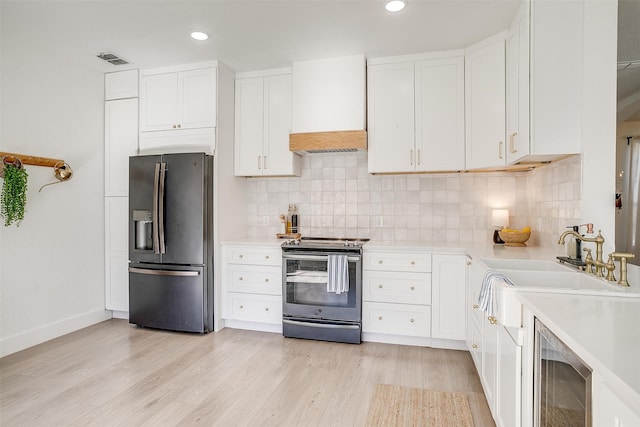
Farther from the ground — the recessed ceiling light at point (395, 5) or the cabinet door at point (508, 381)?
the recessed ceiling light at point (395, 5)

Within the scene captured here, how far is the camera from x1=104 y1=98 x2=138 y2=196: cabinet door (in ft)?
12.1

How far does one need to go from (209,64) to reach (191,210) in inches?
56.4

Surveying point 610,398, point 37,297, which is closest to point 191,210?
point 37,297

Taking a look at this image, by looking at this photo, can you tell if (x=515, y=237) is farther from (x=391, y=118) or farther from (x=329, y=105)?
(x=329, y=105)

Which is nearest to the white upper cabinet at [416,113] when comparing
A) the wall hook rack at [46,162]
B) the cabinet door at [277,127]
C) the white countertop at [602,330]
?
the cabinet door at [277,127]

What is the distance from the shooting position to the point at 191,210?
10.8 ft

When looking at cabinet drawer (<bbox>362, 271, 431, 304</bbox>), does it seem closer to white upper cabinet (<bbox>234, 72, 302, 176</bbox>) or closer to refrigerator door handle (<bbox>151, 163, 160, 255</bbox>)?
white upper cabinet (<bbox>234, 72, 302, 176</bbox>)

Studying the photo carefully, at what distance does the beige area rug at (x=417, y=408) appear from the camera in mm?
1989

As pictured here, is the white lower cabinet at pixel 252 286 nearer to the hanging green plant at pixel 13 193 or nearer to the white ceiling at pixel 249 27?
the hanging green plant at pixel 13 193

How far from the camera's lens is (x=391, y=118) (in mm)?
3256

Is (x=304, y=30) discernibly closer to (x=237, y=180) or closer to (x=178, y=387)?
(x=237, y=180)

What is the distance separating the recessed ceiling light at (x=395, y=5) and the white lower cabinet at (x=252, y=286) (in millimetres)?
2158

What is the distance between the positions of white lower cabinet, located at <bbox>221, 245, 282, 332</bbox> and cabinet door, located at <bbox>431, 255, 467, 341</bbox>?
1420 millimetres

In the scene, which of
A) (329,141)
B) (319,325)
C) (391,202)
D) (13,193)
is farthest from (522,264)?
(13,193)
